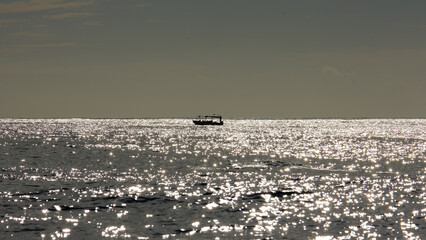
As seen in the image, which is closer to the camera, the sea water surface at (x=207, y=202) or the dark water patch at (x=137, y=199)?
the sea water surface at (x=207, y=202)

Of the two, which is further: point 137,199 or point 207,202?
point 137,199

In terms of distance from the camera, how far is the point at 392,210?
44.9 m

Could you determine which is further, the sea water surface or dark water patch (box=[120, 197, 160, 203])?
dark water patch (box=[120, 197, 160, 203])

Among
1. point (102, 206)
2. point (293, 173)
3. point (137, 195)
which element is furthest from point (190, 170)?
point (102, 206)

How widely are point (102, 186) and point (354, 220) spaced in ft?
90.0

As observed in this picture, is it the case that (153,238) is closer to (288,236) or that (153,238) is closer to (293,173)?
(288,236)

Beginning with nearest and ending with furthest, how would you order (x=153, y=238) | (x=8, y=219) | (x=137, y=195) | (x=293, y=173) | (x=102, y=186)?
(x=153, y=238) → (x=8, y=219) → (x=137, y=195) → (x=102, y=186) → (x=293, y=173)

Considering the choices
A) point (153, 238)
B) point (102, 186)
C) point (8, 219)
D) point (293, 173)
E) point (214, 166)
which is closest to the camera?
point (153, 238)

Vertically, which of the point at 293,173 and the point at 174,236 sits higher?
the point at 293,173

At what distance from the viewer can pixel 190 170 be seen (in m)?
77.9

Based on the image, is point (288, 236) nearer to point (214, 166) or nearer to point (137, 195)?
point (137, 195)

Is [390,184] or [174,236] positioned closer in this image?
[174,236]

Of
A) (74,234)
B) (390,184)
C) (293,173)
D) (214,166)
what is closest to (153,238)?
(74,234)

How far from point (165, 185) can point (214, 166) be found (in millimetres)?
27015
